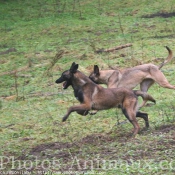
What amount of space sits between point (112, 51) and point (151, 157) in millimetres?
10065

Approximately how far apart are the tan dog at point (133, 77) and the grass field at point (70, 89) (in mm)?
494

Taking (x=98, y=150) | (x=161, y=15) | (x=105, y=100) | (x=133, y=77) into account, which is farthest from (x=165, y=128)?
(x=161, y=15)

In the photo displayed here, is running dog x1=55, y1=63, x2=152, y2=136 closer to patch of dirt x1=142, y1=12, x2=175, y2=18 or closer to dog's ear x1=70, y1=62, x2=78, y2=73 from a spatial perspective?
dog's ear x1=70, y1=62, x2=78, y2=73

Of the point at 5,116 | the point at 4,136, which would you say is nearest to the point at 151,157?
the point at 4,136

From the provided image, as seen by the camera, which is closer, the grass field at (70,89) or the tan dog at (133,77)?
the grass field at (70,89)

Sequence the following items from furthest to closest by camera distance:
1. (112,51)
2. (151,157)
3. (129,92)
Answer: (112,51), (129,92), (151,157)

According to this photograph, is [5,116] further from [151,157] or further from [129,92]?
[151,157]

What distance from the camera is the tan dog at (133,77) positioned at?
1178cm

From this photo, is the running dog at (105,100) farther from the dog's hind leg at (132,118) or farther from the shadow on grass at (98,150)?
the shadow on grass at (98,150)

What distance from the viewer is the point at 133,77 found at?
1187cm

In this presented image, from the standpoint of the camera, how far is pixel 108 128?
32.6ft

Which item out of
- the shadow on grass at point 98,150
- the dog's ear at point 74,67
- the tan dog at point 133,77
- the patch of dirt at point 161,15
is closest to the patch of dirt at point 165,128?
the shadow on grass at point 98,150

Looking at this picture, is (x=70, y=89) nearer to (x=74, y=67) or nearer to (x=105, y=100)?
(x=74, y=67)

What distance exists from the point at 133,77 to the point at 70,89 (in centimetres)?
262
